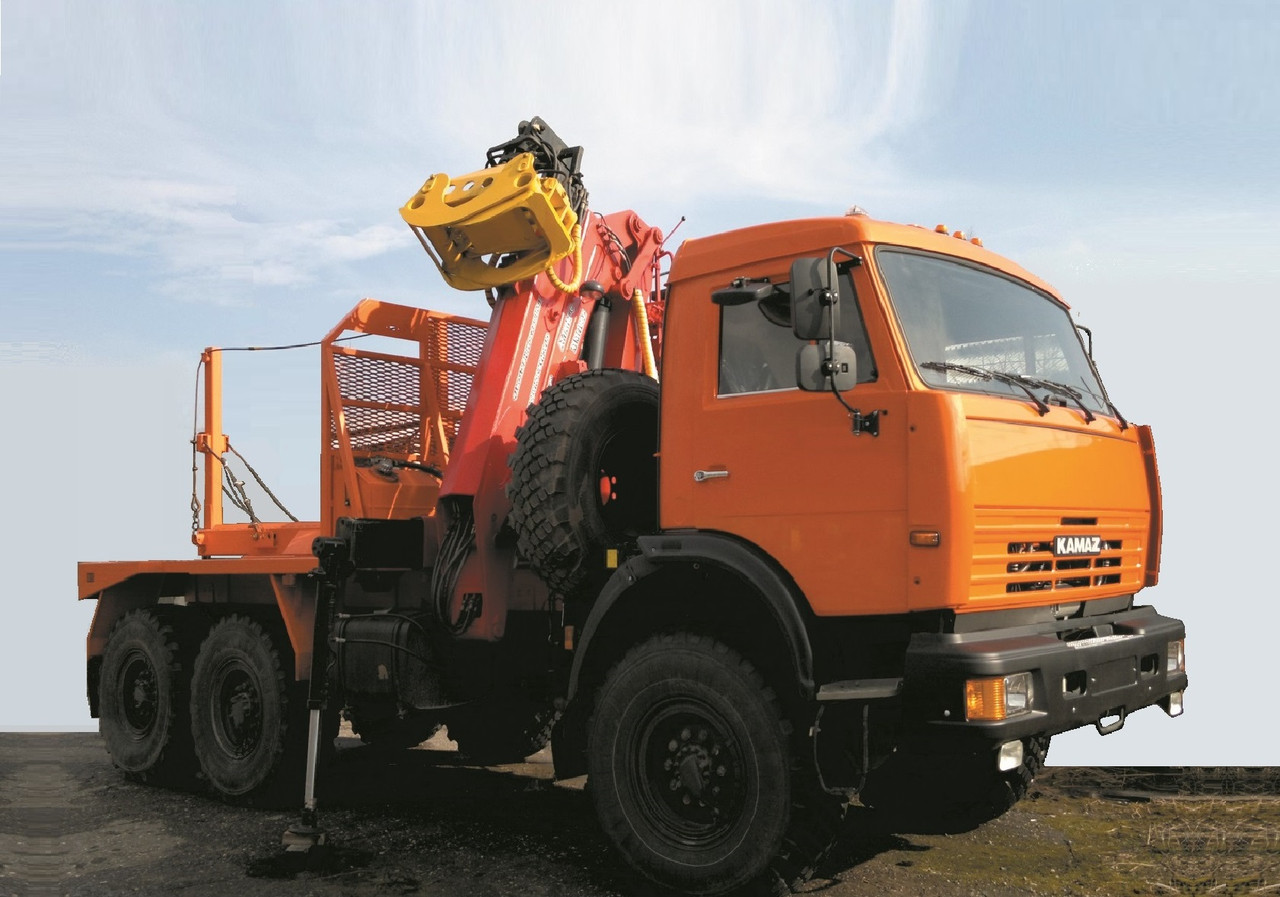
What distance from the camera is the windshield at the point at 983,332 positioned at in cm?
482

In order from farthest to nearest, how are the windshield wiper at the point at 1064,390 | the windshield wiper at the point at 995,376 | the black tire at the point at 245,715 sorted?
the black tire at the point at 245,715 < the windshield wiper at the point at 1064,390 < the windshield wiper at the point at 995,376

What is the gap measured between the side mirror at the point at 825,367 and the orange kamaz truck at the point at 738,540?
0.6 inches

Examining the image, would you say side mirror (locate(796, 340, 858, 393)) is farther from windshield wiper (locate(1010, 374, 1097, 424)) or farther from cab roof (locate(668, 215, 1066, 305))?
windshield wiper (locate(1010, 374, 1097, 424))

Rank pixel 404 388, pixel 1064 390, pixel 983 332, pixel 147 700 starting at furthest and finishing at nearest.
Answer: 1. pixel 147 700
2. pixel 404 388
3. pixel 1064 390
4. pixel 983 332

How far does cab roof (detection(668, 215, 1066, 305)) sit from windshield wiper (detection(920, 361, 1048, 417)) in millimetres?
602

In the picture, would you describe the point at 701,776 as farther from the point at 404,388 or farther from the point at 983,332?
the point at 404,388

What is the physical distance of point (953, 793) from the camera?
6371mm

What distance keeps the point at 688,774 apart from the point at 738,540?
106 centimetres

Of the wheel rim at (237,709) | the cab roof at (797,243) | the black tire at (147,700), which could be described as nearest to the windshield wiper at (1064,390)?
the cab roof at (797,243)

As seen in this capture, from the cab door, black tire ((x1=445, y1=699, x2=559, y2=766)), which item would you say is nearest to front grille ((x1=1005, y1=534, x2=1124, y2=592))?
the cab door

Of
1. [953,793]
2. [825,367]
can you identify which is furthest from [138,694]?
[825,367]

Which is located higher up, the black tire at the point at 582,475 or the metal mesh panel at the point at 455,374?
the metal mesh panel at the point at 455,374

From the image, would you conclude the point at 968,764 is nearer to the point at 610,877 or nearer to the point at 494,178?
the point at 610,877

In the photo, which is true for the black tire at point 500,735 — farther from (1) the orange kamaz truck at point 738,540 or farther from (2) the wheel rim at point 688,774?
(2) the wheel rim at point 688,774
